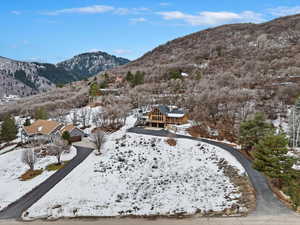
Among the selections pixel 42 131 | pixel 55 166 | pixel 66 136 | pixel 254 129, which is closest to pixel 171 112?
pixel 254 129

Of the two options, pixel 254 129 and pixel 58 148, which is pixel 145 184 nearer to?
pixel 58 148

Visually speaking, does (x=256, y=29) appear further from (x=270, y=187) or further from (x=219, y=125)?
(x=270, y=187)

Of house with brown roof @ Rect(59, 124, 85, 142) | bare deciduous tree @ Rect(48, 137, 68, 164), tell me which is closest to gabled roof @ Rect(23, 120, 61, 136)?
house with brown roof @ Rect(59, 124, 85, 142)

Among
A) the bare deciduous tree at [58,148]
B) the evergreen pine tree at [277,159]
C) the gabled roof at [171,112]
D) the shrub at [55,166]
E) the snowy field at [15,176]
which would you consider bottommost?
the snowy field at [15,176]

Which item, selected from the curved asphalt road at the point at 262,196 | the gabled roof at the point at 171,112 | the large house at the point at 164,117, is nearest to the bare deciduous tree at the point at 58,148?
the large house at the point at 164,117

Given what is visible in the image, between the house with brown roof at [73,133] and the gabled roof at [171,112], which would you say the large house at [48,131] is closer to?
the house with brown roof at [73,133]

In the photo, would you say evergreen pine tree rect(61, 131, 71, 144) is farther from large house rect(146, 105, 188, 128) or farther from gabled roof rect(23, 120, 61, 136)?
large house rect(146, 105, 188, 128)

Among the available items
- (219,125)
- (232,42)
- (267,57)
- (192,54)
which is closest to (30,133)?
(219,125)
